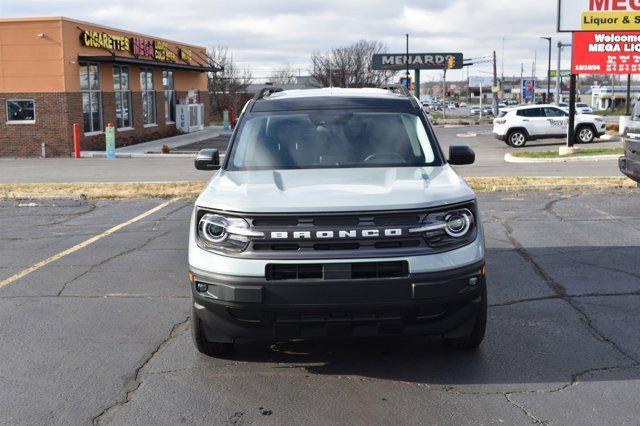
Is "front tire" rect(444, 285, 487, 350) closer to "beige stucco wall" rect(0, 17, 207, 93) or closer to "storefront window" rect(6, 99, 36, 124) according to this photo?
"beige stucco wall" rect(0, 17, 207, 93)

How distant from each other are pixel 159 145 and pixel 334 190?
31.6m

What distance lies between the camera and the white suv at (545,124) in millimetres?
29031

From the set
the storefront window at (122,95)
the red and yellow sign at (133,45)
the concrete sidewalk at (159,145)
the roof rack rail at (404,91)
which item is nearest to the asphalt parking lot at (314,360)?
the roof rack rail at (404,91)

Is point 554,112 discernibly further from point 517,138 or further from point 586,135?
point 517,138

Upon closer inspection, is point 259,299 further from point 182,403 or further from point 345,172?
point 345,172

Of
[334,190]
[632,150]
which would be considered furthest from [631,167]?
[334,190]

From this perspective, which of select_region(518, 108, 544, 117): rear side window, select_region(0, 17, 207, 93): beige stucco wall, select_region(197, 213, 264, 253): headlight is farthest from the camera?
select_region(518, 108, 544, 117): rear side window

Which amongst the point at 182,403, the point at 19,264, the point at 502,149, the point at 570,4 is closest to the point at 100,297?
the point at 19,264

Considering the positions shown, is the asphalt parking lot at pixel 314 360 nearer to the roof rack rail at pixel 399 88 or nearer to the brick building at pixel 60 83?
the roof rack rail at pixel 399 88

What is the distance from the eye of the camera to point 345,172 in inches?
207

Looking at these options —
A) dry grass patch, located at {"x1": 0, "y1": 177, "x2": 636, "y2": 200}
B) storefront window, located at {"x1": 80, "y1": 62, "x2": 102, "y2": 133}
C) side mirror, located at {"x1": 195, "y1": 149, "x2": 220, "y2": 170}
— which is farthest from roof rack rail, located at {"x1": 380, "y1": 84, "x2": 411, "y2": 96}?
storefront window, located at {"x1": 80, "y1": 62, "x2": 102, "y2": 133}

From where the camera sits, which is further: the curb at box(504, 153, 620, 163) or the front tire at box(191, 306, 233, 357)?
the curb at box(504, 153, 620, 163)

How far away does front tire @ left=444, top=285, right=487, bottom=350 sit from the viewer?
4857mm

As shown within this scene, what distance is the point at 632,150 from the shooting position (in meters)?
11.7
